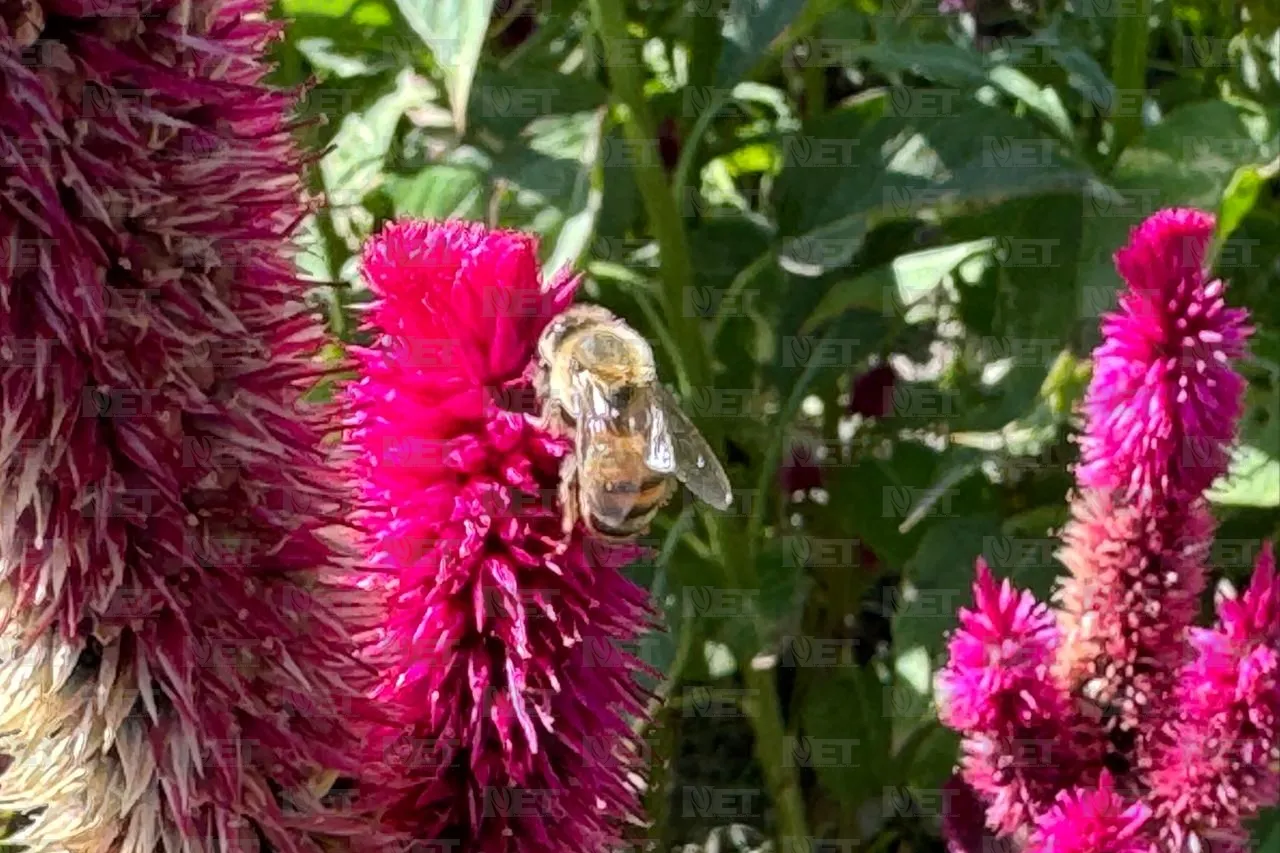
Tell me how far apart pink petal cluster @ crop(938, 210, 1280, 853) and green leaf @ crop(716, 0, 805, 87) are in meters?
→ 0.54

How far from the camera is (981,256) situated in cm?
144

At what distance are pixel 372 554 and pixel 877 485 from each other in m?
0.97

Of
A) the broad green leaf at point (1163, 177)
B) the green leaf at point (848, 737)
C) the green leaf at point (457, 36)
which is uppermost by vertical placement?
the broad green leaf at point (1163, 177)

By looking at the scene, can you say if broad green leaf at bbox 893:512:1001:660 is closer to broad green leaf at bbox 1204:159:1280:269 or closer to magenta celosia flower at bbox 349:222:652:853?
broad green leaf at bbox 1204:159:1280:269

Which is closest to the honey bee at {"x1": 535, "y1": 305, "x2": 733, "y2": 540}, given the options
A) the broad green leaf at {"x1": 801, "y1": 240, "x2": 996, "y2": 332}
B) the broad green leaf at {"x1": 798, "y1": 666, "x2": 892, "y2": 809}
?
the broad green leaf at {"x1": 801, "y1": 240, "x2": 996, "y2": 332}

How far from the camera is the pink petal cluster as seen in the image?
714 mm

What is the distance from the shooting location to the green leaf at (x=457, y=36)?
0.84 metres

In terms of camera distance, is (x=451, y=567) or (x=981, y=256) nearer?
(x=451, y=567)

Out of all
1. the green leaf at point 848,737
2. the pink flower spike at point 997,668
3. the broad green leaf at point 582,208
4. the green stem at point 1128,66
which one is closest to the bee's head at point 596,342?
the pink flower spike at point 997,668

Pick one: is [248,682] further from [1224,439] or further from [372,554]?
[1224,439]

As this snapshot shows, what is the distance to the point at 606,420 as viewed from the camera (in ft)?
1.88

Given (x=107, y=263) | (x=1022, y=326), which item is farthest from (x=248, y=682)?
(x=1022, y=326)

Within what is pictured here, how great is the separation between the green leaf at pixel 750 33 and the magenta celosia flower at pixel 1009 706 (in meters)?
0.59

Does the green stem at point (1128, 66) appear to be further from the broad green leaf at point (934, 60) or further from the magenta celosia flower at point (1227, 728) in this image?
the magenta celosia flower at point (1227, 728)
